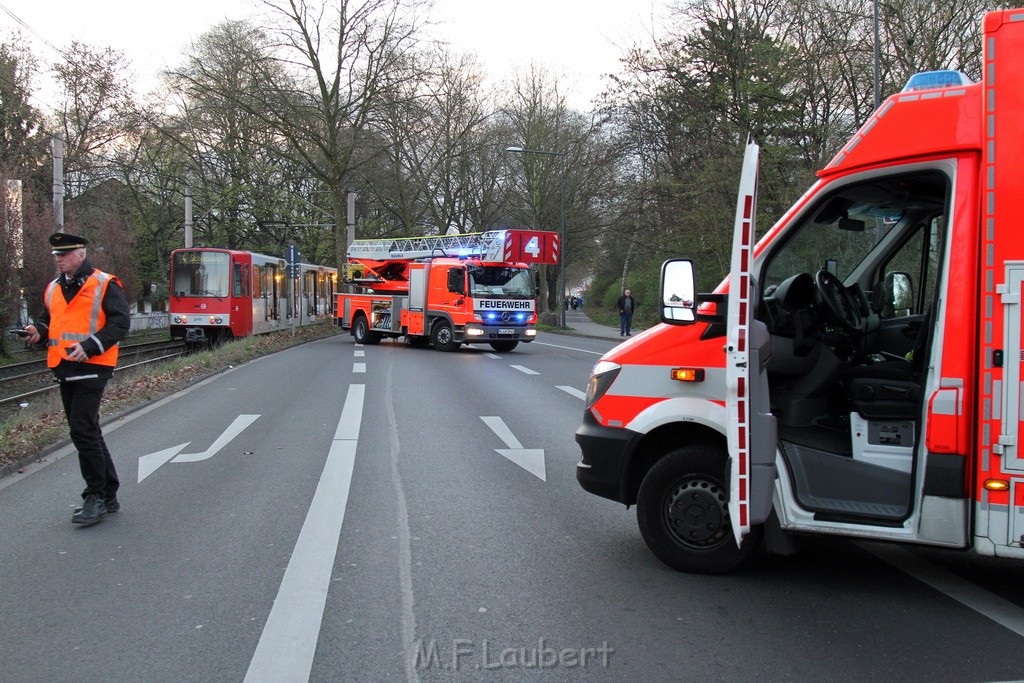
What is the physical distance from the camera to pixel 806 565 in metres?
5.24

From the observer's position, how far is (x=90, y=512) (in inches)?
239

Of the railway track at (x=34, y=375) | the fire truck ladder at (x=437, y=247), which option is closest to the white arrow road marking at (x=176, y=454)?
the railway track at (x=34, y=375)

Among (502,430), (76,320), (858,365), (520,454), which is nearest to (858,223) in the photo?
(858,365)

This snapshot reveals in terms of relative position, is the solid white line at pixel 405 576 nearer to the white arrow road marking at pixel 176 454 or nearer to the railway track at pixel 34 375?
the white arrow road marking at pixel 176 454

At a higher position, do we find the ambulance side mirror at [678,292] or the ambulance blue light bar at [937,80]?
the ambulance blue light bar at [937,80]

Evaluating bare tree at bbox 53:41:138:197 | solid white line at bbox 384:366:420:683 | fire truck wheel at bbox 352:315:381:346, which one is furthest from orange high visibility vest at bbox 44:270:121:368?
bare tree at bbox 53:41:138:197

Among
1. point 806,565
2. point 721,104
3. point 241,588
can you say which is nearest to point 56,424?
point 241,588

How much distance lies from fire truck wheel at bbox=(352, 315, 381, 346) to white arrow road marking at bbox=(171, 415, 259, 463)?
17938 mm

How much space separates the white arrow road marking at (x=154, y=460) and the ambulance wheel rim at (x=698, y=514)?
479 cm

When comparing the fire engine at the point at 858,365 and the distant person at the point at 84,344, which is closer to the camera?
the fire engine at the point at 858,365

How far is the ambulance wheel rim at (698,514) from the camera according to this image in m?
4.91

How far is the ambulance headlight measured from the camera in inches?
205

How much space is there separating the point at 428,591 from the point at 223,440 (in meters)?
5.66

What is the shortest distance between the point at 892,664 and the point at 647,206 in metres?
27.5
